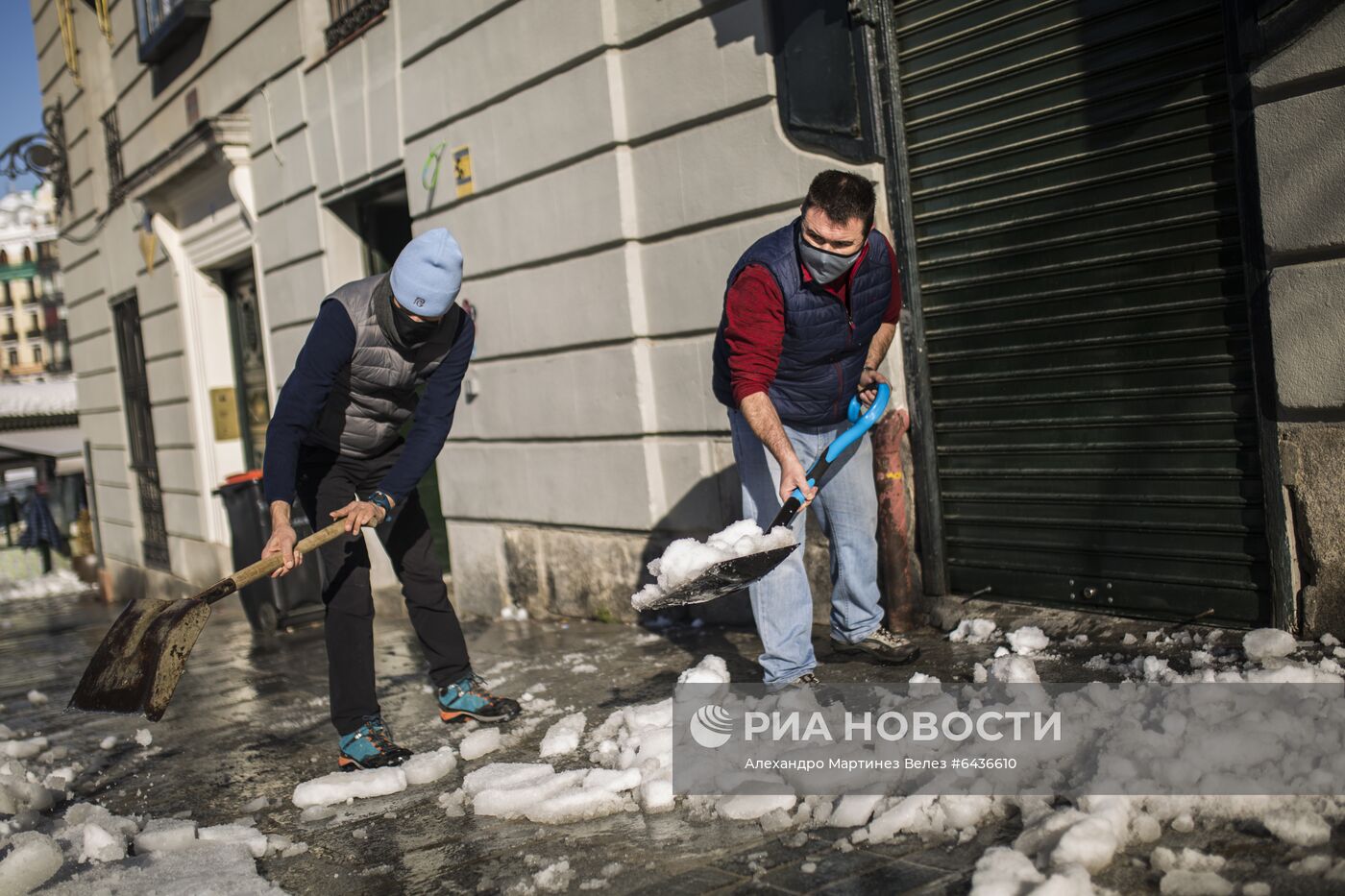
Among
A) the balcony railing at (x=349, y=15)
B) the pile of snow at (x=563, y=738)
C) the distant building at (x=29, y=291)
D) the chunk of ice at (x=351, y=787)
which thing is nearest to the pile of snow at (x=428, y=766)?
the chunk of ice at (x=351, y=787)

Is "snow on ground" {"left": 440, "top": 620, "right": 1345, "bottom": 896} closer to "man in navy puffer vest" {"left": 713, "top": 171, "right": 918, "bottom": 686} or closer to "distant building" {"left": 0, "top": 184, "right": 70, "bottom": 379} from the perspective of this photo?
"man in navy puffer vest" {"left": 713, "top": 171, "right": 918, "bottom": 686}

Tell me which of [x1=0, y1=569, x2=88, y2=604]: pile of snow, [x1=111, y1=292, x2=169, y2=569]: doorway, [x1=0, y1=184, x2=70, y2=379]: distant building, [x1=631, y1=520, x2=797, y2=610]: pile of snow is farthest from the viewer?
[x1=0, y1=184, x2=70, y2=379]: distant building

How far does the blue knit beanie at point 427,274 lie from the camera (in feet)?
13.7

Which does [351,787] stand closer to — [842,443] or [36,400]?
[842,443]

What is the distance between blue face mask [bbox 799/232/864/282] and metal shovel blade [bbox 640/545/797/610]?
3.01ft

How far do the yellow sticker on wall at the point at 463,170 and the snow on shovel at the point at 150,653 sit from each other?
13.5 feet

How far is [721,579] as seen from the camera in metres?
3.90

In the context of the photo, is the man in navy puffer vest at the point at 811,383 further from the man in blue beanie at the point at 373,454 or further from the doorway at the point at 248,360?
the doorway at the point at 248,360

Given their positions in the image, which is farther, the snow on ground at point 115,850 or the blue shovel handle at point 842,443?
the blue shovel handle at point 842,443

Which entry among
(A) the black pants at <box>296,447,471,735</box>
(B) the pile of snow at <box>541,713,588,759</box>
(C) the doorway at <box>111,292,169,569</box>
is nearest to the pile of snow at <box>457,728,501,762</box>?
(B) the pile of snow at <box>541,713,588,759</box>

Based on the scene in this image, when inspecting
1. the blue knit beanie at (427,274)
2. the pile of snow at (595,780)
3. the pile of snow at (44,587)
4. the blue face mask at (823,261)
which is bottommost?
the pile of snow at (44,587)

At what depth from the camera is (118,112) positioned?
47.0ft

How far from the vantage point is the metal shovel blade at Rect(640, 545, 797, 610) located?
3.86 meters

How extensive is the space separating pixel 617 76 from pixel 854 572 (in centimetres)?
327
